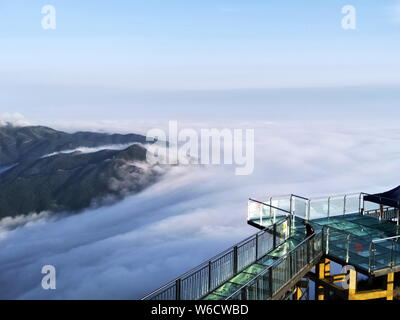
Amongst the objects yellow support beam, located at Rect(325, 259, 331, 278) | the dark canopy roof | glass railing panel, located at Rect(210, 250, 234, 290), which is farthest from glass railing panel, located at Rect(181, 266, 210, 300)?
the dark canopy roof

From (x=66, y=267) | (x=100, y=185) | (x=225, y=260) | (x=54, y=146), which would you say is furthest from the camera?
(x=54, y=146)

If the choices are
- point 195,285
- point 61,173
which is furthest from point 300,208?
point 61,173

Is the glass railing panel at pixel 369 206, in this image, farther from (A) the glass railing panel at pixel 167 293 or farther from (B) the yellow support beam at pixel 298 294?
(A) the glass railing panel at pixel 167 293

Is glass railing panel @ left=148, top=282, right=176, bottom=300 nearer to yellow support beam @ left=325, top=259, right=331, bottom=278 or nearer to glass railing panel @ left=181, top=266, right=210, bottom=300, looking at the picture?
glass railing panel @ left=181, top=266, right=210, bottom=300

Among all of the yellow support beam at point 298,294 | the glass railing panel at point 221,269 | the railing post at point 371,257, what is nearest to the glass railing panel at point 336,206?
the yellow support beam at point 298,294

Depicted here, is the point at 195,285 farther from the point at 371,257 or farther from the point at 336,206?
the point at 336,206

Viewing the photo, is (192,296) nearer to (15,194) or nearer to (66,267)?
(66,267)

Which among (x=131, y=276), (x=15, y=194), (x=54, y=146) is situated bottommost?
(x=131, y=276)
